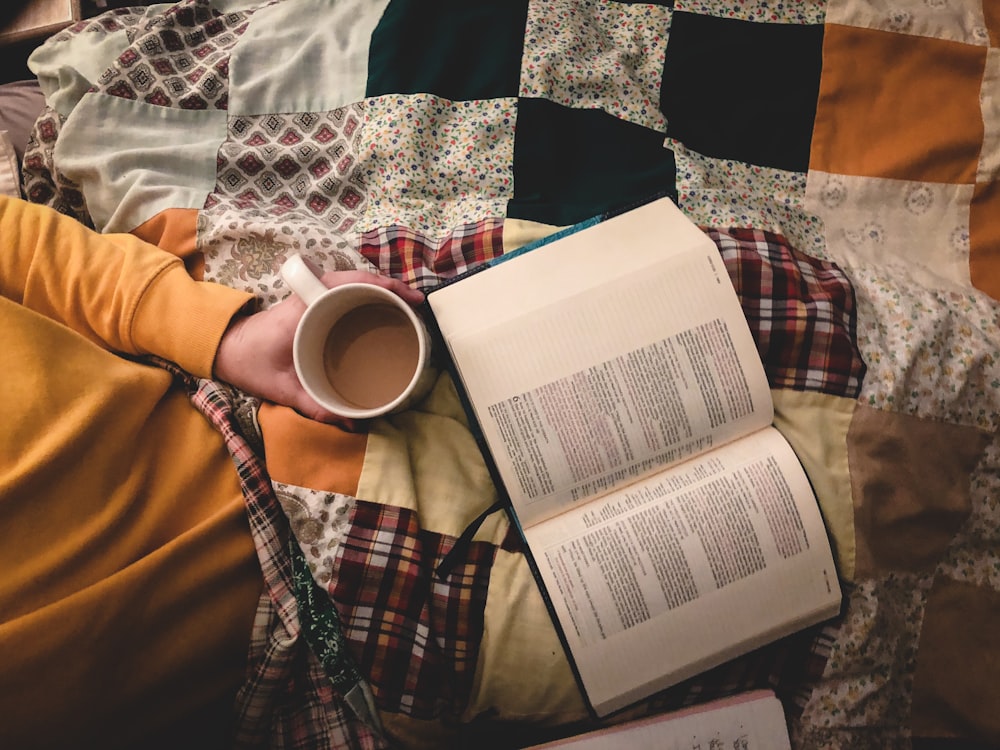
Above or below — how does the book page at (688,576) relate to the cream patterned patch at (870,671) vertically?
above

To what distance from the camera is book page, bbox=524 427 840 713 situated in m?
0.60

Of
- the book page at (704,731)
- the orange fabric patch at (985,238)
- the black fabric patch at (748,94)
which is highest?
the black fabric patch at (748,94)

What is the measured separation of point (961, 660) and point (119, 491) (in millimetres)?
→ 822

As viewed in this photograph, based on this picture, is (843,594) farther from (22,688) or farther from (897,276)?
(22,688)

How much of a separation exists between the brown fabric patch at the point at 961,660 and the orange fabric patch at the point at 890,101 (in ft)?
1.56

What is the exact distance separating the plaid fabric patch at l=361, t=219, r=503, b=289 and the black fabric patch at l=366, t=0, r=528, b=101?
19 cm

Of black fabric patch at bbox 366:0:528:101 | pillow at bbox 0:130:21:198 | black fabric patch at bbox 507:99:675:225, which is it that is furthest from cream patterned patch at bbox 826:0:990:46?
pillow at bbox 0:130:21:198

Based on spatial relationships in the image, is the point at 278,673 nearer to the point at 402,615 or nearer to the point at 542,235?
the point at 402,615

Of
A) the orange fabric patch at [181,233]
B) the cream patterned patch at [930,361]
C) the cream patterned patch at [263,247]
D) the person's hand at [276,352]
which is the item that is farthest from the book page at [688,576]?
the orange fabric patch at [181,233]

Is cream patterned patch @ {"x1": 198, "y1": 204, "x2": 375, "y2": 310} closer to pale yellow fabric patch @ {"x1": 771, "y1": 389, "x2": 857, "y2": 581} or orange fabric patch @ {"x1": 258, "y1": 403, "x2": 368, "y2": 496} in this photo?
orange fabric patch @ {"x1": 258, "y1": 403, "x2": 368, "y2": 496}

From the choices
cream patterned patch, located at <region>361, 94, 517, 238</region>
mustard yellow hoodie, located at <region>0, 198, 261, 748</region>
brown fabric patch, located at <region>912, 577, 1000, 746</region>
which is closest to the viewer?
mustard yellow hoodie, located at <region>0, 198, 261, 748</region>

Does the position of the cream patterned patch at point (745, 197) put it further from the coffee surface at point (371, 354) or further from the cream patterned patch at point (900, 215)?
the coffee surface at point (371, 354)

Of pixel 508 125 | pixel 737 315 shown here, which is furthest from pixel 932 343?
pixel 508 125

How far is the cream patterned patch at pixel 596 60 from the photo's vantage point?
79 centimetres
